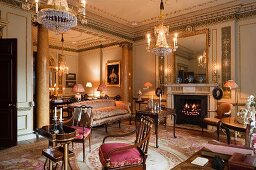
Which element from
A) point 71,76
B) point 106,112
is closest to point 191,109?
point 106,112

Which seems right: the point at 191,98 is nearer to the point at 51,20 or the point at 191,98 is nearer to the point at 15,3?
the point at 51,20

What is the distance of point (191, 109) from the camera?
594cm

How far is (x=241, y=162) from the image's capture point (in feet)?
4.33

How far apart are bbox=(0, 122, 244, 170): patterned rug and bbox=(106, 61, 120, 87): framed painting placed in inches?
140

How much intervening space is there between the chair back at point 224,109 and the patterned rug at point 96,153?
53 centimetres

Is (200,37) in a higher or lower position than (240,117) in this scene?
higher

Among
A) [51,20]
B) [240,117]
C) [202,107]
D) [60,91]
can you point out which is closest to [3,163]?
[51,20]

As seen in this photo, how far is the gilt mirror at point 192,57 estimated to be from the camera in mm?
5586

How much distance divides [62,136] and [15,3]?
344cm

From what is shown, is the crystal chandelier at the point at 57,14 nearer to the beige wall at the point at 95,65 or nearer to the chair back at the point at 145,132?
the chair back at the point at 145,132

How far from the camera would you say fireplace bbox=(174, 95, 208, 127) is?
5609 millimetres

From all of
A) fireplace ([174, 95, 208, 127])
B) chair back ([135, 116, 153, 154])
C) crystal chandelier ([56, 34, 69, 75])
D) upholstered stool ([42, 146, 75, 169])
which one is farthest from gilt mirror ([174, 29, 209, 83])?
crystal chandelier ([56, 34, 69, 75])

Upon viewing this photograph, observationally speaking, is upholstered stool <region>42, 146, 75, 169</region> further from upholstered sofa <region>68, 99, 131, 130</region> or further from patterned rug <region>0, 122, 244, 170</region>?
upholstered sofa <region>68, 99, 131, 130</region>

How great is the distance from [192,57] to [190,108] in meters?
1.55
